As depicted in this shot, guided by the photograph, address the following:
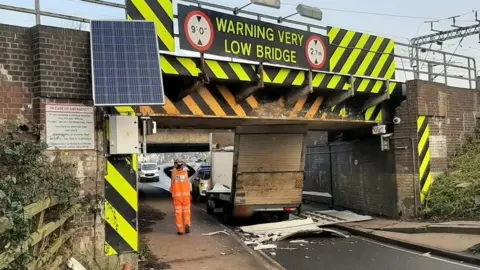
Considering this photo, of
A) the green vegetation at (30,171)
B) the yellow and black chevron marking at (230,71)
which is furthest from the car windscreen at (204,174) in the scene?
the green vegetation at (30,171)

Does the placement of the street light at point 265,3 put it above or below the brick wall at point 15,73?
above

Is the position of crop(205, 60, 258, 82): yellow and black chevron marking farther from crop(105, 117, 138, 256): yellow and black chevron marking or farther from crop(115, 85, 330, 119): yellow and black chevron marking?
crop(105, 117, 138, 256): yellow and black chevron marking

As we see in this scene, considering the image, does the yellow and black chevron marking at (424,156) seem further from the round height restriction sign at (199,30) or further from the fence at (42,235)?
the fence at (42,235)

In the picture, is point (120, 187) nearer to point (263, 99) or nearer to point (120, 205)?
point (120, 205)

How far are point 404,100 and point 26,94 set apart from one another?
9906mm

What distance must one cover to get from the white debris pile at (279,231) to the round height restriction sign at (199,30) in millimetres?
4453

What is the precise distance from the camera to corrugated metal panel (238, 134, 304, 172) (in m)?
12.8

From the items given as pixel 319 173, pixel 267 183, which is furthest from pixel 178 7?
pixel 319 173

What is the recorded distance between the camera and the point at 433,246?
9.37m

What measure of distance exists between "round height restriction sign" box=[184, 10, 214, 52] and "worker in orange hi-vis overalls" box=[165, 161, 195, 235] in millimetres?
4060

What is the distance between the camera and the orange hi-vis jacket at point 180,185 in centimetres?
1167

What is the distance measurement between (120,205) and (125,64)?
2242 millimetres

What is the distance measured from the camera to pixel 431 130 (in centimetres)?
1320

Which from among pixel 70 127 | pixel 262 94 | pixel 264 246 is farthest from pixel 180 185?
pixel 70 127
